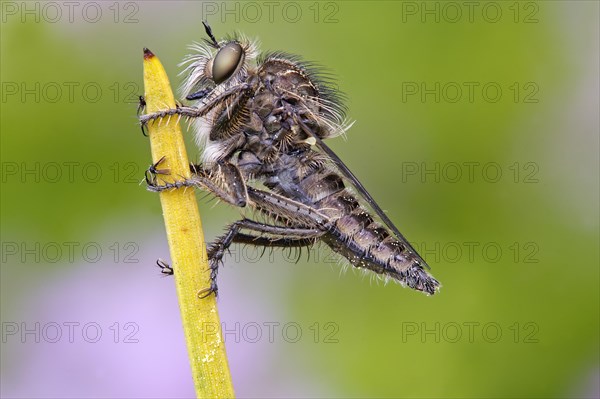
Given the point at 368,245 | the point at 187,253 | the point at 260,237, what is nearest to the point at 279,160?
the point at 260,237

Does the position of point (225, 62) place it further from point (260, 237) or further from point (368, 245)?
point (368, 245)

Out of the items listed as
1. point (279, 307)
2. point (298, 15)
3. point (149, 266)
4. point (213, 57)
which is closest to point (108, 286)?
point (149, 266)

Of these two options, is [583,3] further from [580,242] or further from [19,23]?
[19,23]

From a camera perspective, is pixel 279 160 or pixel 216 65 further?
pixel 279 160

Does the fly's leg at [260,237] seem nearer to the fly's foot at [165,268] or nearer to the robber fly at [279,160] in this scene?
the robber fly at [279,160]

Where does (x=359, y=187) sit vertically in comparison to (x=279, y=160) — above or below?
below
